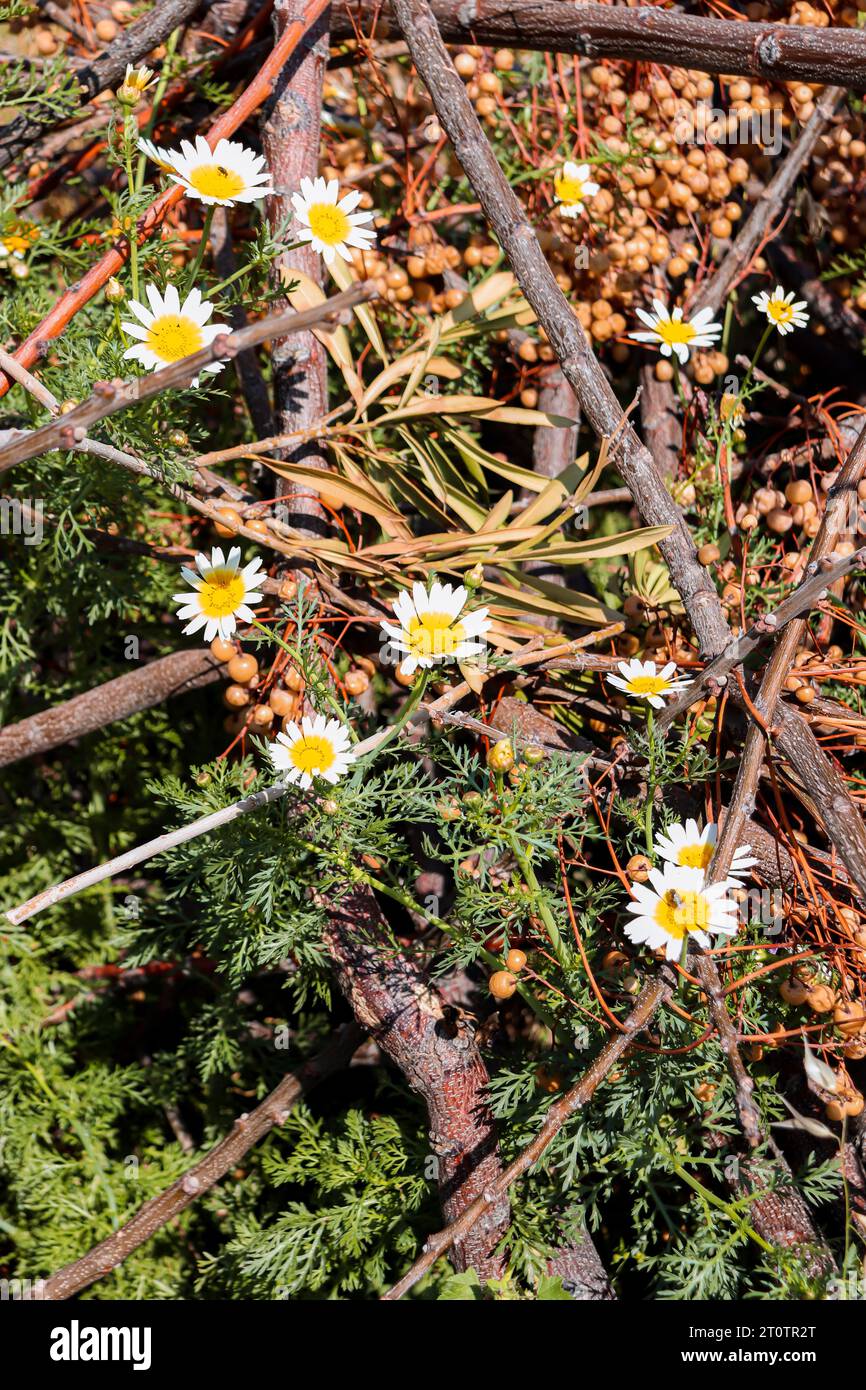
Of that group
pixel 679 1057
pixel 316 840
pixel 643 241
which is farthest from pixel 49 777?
pixel 643 241

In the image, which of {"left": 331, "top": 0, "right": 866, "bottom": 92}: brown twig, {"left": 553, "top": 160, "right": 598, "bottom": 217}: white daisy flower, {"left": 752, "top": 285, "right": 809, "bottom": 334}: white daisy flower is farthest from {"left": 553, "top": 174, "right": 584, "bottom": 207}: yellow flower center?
{"left": 752, "top": 285, "right": 809, "bottom": 334}: white daisy flower

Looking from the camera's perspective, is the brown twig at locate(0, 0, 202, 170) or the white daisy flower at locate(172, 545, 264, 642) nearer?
the white daisy flower at locate(172, 545, 264, 642)

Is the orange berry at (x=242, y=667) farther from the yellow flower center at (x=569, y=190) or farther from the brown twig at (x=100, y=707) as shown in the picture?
the yellow flower center at (x=569, y=190)

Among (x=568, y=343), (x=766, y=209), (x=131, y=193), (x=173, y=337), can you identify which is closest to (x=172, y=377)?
(x=173, y=337)

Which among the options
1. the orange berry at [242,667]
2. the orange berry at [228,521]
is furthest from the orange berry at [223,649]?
the orange berry at [228,521]

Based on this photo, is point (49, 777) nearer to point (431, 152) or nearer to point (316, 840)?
point (316, 840)

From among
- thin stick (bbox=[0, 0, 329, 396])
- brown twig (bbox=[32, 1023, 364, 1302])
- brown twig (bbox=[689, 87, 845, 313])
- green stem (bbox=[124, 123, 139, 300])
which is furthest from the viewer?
brown twig (bbox=[689, 87, 845, 313])

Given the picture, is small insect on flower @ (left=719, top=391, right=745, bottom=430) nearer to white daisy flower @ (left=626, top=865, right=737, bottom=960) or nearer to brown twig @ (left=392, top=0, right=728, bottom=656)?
brown twig @ (left=392, top=0, right=728, bottom=656)
